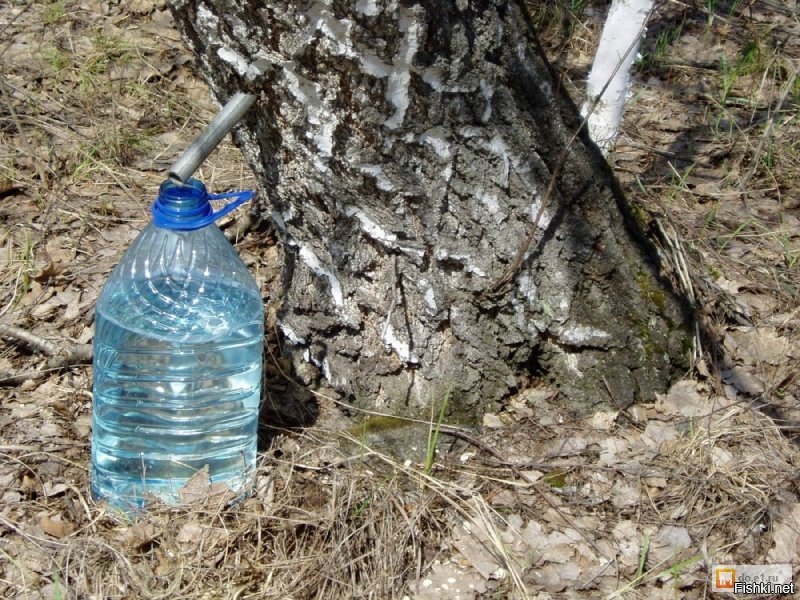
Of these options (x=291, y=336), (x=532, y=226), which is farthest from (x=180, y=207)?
(x=532, y=226)

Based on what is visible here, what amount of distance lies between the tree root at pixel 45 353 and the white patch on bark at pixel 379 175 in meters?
1.14

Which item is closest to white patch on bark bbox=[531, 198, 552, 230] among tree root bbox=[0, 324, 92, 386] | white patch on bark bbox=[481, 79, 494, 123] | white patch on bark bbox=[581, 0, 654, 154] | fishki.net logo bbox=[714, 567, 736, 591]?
white patch on bark bbox=[481, 79, 494, 123]

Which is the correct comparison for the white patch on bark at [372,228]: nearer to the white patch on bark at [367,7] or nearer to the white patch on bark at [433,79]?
the white patch on bark at [433,79]

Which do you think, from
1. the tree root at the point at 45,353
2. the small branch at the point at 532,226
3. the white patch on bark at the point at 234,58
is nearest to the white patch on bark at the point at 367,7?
the white patch on bark at the point at 234,58

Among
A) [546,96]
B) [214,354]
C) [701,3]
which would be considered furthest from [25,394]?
[701,3]

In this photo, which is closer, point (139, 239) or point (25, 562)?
point (25, 562)

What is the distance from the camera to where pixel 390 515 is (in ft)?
7.43

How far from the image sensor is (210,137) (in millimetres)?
2014

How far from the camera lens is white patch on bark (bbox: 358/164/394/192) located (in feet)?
7.38

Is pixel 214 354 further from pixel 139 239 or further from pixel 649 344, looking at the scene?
pixel 649 344

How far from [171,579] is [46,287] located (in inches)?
54.1

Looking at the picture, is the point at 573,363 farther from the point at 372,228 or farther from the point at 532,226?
the point at 372,228

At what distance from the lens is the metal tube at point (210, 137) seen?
196cm

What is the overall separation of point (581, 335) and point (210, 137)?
1.20 meters
